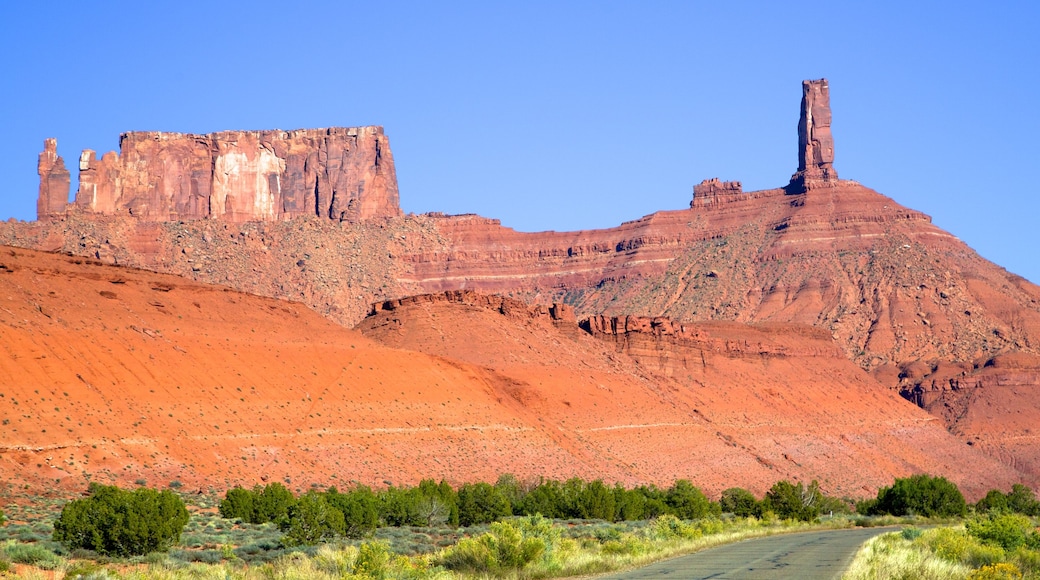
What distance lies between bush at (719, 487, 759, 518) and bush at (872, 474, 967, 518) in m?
6.92

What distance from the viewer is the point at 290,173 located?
6378 inches

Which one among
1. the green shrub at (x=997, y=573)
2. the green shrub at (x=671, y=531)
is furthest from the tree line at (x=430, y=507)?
the green shrub at (x=997, y=573)

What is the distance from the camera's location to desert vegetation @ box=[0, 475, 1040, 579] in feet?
90.2

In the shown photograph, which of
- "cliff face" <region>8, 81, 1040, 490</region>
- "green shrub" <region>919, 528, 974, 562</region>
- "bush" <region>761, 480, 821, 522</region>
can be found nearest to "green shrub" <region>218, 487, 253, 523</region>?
"green shrub" <region>919, 528, 974, 562</region>

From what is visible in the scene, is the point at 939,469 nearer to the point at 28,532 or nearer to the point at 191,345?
the point at 191,345

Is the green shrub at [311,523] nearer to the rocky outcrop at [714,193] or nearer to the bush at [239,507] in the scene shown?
the bush at [239,507]

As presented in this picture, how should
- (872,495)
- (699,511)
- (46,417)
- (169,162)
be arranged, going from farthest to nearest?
(169,162) < (872,495) < (699,511) < (46,417)

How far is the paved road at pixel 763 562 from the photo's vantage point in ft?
90.8

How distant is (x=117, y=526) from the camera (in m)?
32.5

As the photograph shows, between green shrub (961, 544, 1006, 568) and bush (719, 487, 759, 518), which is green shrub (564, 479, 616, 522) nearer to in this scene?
bush (719, 487, 759, 518)

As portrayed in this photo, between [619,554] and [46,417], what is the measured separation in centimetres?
2647

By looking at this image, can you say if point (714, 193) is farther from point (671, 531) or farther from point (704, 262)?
point (671, 531)

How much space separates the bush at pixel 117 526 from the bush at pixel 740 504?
31.0m

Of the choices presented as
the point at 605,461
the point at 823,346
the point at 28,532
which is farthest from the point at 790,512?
the point at 823,346
